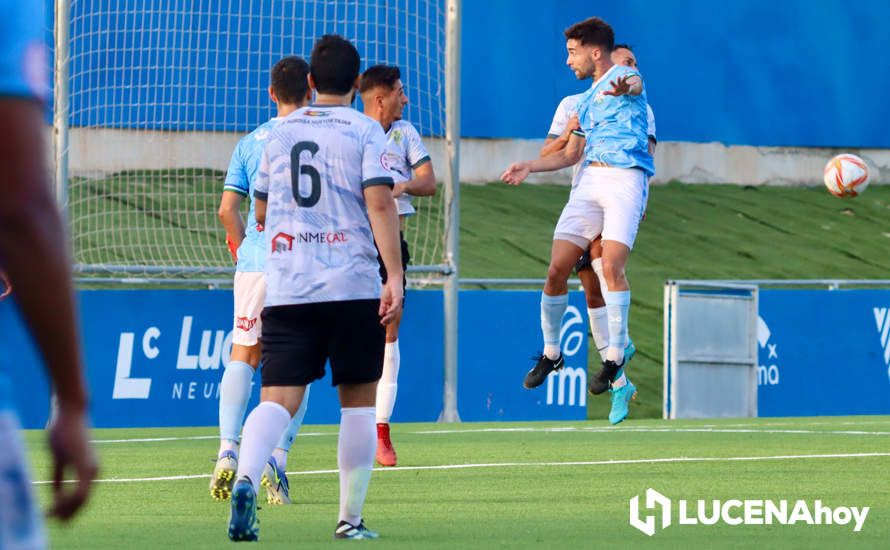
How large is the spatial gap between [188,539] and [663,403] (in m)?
12.0

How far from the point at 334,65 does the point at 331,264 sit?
0.71m

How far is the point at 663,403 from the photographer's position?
56.6ft

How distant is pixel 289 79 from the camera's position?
7.36 m

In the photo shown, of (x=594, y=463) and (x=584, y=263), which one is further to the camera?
(x=584, y=263)

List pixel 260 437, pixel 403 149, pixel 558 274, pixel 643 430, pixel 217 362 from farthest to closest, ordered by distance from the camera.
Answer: pixel 217 362, pixel 643 430, pixel 558 274, pixel 403 149, pixel 260 437

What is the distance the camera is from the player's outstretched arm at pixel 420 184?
29.4 feet

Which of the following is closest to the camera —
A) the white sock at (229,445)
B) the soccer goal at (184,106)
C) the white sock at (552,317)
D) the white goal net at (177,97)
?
the white sock at (229,445)

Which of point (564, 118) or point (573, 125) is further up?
point (564, 118)

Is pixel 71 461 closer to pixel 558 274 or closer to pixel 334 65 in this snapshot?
pixel 334 65

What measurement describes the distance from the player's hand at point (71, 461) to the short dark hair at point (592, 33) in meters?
7.98

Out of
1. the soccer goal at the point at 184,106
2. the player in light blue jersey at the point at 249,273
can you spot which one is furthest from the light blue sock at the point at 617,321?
the soccer goal at the point at 184,106

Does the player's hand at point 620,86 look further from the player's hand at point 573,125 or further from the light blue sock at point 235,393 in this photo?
the light blue sock at point 235,393

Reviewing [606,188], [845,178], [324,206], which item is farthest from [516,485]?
[845,178]

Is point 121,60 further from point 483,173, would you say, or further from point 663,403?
point 483,173
